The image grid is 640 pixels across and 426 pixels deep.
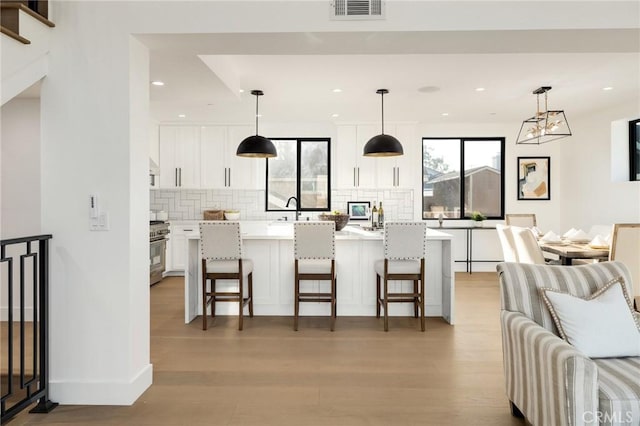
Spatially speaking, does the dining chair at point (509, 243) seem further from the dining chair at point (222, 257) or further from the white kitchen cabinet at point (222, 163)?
the white kitchen cabinet at point (222, 163)

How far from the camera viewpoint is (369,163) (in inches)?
273

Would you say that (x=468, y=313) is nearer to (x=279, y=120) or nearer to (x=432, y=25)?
(x=432, y=25)

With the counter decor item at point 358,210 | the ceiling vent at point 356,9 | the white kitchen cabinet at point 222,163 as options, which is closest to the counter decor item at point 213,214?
the white kitchen cabinet at point 222,163

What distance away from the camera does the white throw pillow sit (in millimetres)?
1983

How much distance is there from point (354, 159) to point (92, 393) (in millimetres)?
5259

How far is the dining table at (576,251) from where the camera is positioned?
404 centimetres

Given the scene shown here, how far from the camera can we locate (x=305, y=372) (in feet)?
9.69

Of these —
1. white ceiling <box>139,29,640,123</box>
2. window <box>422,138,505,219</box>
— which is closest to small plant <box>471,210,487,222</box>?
window <box>422,138,505,219</box>

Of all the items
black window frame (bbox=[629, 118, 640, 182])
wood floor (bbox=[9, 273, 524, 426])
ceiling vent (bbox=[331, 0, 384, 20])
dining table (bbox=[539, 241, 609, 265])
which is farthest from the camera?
black window frame (bbox=[629, 118, 640, 182])

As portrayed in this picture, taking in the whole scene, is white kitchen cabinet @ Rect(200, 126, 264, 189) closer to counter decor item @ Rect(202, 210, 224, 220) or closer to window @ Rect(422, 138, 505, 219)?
counter decor item @ Rect(202, 210, 224, 220)

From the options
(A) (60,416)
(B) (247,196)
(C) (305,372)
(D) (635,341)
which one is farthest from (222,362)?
(B) (247,196)

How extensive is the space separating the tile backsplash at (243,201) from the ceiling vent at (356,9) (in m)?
4.69

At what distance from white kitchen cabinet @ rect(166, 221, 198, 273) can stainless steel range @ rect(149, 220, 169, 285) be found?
0.48 feet

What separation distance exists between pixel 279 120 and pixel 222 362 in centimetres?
465
